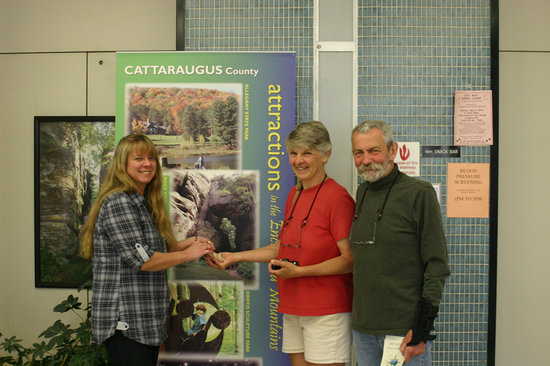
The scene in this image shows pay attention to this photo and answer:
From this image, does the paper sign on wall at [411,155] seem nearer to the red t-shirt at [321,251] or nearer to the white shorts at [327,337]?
the red t-shirt at [321,251]

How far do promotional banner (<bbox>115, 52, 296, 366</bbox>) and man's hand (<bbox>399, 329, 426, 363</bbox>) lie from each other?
96 centimetres

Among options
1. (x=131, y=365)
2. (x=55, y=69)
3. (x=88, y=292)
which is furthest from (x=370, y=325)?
(x=55, y=69)

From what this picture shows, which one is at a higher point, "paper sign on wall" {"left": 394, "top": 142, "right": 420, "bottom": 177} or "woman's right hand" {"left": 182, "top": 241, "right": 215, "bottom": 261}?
"paper sign on wall" {"left": 394, "top": 142, "right": 420, "bottom": 177}

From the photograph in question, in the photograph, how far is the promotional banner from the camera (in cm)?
259

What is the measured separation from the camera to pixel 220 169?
262 cm

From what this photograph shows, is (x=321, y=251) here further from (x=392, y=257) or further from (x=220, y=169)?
(x=220, y=169)

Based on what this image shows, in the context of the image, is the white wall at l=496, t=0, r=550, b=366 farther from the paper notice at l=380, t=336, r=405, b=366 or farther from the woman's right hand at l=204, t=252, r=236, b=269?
the woman's right hand at l=204, t=252, r=236, b=269

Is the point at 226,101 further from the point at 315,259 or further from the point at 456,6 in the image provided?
the point at 456,6

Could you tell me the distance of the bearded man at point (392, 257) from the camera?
5.85 feet

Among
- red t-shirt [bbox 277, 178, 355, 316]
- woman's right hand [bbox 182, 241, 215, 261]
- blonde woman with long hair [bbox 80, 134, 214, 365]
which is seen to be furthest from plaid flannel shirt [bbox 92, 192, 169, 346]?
red t-shirt [bbox 277, 178, 355, 316]

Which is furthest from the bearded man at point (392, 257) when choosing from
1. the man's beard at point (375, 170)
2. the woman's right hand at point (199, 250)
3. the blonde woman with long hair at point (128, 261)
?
the blonde woman with long hair at point (128, 261)

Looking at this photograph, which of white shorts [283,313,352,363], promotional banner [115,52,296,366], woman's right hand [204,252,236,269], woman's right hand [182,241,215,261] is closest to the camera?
white shorts [283,313,352,363]

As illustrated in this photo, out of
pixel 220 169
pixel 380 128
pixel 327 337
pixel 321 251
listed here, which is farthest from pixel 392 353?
pixel 220 169

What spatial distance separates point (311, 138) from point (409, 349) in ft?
3.63
